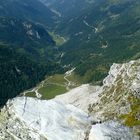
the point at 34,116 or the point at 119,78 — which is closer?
the point at 34,116

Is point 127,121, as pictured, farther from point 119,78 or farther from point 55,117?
point 55,117

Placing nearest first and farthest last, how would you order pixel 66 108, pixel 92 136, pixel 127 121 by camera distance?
pixel 92 136, pixel 66 108, pixel 127 121

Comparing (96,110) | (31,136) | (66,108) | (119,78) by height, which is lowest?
(31,136)

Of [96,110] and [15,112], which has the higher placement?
[96,110]

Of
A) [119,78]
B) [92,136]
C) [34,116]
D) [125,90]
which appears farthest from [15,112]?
[119,78]

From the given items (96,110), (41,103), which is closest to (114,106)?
(96,110)

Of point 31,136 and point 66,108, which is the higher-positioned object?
point 66,108

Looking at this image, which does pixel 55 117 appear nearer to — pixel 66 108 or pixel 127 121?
pixel 66 108

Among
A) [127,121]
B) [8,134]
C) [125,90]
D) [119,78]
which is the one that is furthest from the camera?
[119,78]

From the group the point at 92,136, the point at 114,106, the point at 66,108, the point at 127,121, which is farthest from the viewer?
the point at 114,106
